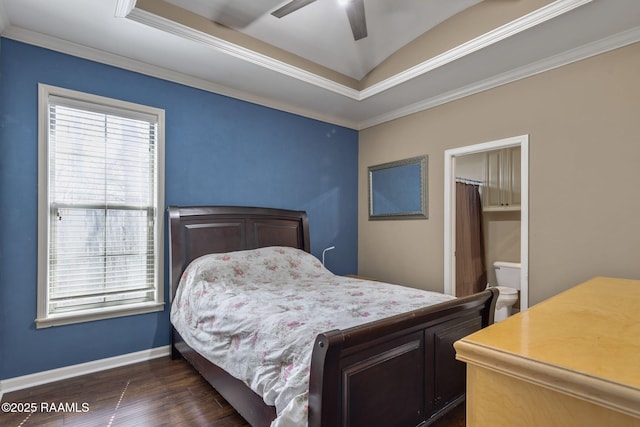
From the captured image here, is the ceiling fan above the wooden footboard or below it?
above

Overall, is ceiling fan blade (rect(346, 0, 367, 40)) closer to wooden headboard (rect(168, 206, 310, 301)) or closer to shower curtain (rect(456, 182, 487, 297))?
wooden headboard (rect(168, 206, 310, 301))

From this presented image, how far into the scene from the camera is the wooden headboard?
9.47ft

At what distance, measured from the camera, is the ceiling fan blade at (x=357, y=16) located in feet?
6.53

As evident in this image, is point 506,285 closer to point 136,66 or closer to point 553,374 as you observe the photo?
point 553,374

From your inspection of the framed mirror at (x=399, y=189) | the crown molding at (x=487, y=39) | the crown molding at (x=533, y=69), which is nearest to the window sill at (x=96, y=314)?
the framed mirror at (x=399, y=189)

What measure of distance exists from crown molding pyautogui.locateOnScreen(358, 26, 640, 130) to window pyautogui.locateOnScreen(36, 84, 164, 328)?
265cm

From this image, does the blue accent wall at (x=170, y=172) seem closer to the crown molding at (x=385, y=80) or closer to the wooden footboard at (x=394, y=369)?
the crown molding at (x=385, y=80)

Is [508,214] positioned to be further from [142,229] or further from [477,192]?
[142,229]

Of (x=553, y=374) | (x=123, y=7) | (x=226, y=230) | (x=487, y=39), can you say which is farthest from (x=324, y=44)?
(x=553, y=374)

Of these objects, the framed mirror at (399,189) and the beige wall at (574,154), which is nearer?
the beige wall at (574,154)

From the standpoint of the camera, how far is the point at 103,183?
2695 millimetres

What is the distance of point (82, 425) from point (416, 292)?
2.23m

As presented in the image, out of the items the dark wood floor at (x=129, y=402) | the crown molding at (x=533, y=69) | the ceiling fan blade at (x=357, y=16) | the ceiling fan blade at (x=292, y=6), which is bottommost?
the dark wood floor at (x=129, y=402)

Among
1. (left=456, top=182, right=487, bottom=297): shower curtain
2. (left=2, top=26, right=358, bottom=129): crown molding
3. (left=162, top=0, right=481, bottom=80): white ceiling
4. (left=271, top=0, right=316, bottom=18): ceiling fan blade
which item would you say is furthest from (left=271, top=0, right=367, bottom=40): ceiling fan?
Answer: (left=456, top=182, right=487, bottom=297): shower curtain
